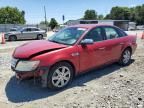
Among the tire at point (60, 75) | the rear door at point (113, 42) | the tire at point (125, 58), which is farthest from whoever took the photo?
the tire at point (125, 58)

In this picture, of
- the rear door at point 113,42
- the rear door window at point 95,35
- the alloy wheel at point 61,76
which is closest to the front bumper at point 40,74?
the alloy wheel at point 61,76

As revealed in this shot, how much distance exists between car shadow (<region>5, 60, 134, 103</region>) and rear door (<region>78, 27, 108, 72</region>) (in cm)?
38

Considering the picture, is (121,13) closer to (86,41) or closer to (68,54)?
(86,41)

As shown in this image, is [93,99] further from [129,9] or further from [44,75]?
[129,9]

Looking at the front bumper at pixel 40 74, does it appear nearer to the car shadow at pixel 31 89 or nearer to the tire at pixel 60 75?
the tire at pixel 60 75

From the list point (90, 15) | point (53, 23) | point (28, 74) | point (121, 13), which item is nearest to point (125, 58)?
point (28, 74)

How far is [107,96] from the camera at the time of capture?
5.24 meters

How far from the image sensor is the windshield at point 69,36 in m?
6.24

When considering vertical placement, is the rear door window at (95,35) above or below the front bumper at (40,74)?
above

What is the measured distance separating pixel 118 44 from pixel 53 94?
2915 millimetres

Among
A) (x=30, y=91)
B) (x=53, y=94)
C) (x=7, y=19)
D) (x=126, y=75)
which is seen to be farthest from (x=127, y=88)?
(x=7, y=19)

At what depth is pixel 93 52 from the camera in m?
6.40

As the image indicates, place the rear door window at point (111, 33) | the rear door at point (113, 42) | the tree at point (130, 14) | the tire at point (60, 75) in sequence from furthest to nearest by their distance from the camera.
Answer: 1. the tree at point (130, 14)
2. the rear door window at point (111, 33)
3. the rear door at point (113, 42)
4. the tire at point (60, 75)

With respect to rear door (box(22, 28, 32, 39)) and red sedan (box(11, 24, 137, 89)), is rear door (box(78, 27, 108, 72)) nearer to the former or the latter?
red sedan (box(11, 24, 137, 89))
